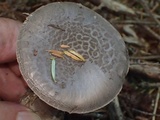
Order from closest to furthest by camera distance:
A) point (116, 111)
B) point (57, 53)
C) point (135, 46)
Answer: point (57, 53), point (116, 111), point (135, 46)

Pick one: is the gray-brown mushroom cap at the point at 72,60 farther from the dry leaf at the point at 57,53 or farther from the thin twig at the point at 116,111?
the thin twig at the point at 116,111

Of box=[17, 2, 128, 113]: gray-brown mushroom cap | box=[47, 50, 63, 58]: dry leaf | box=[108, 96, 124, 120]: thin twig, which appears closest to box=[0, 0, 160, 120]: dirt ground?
box=[108, 96, 124, 120]: thin twig

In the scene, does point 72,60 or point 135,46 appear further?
point 135,46

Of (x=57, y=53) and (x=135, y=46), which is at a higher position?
(x=57, y=53)

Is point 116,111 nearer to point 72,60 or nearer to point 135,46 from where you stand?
point 135,46

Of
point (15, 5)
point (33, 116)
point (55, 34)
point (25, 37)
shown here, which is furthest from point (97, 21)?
point (15, 5)

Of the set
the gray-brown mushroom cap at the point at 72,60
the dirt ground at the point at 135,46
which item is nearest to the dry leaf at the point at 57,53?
the gray-brown mushroom cap at the point at 72,60

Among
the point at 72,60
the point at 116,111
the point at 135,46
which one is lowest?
the point at 116,111

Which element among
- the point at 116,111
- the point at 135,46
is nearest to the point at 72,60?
the point at 116,111
